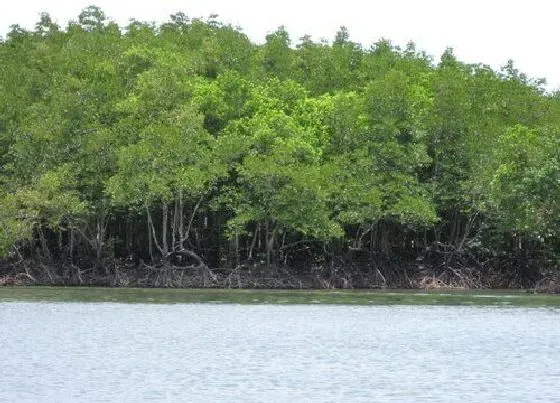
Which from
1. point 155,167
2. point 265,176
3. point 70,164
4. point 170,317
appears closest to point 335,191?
point 265,176

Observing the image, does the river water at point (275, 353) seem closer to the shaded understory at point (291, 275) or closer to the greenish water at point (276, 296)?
the greenish water at point (276, 296)

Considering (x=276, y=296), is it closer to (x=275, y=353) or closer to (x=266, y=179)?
(x=266, y=179)

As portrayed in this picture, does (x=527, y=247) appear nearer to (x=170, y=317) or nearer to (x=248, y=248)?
(x=248, y=248)

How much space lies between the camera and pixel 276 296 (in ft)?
162

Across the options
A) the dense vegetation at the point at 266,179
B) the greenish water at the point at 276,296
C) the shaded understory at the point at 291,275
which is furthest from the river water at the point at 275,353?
the dense vegetation at the point at 266,179

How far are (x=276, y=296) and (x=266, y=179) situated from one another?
6753 mm

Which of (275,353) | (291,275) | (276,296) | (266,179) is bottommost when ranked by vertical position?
(275,353)

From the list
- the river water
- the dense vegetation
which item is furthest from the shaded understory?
the river water

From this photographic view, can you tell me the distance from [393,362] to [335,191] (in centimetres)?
2675

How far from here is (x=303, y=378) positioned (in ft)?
84.4

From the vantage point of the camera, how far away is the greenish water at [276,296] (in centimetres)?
4584

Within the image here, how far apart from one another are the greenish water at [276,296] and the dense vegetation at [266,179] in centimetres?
222

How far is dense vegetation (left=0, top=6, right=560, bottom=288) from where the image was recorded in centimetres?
5378

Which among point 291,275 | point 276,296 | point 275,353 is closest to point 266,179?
point 291,275
